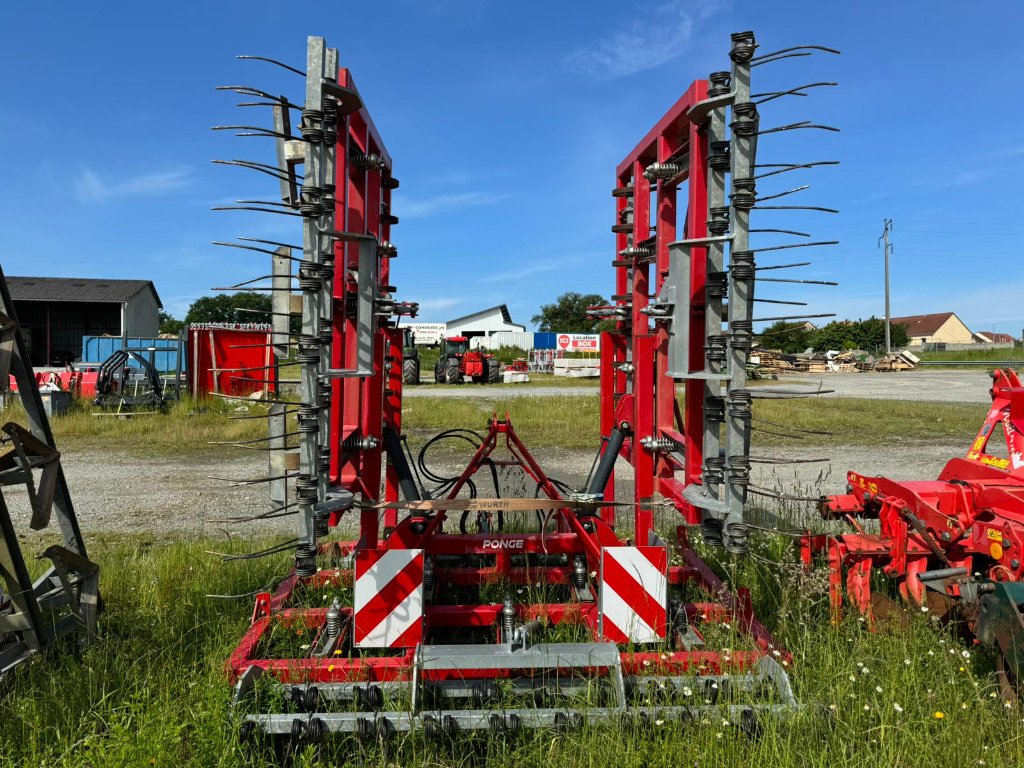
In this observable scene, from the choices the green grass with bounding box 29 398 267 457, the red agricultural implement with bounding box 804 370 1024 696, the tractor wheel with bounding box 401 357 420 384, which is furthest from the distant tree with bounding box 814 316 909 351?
the red agricultural implement with bounding box 804 370 1024 696

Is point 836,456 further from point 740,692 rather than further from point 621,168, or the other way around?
point 740,692

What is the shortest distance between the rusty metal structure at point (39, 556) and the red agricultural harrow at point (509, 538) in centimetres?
88

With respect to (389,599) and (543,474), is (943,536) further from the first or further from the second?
(389,599)

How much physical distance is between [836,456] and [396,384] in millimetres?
8519

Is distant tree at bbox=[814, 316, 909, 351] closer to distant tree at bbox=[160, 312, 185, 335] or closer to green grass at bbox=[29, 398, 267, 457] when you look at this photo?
green grass at bbox=[29, 398, 267, 457]

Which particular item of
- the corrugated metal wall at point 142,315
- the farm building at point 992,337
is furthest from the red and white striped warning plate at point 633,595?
the farm building at point 992,337

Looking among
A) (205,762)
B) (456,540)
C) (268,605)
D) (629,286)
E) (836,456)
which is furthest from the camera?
(836,456)

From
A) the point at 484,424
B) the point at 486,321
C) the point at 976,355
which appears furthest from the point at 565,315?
the point at 484,424

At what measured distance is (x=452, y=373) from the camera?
2902cm

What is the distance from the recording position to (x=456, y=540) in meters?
4.11

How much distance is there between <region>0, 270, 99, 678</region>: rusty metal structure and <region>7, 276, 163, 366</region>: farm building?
41359 millimetres

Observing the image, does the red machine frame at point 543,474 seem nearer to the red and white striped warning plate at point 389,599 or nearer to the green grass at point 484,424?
the red and white striped warning plate at point 389,599

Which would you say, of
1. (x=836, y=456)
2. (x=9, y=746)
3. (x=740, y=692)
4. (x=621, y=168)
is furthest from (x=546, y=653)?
(x=836, y=456)

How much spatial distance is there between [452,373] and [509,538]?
25.1 m
